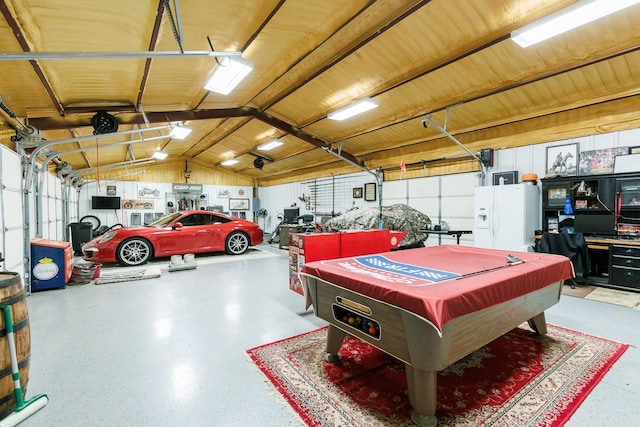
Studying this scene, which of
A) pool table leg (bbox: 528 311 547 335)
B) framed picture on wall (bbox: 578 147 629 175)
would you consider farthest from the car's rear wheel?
framed picture on wall (bbox: 578 147 629 175)

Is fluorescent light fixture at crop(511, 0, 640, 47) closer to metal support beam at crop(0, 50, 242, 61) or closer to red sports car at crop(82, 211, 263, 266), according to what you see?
metal support beam at crop(0, 50, 242, 61)

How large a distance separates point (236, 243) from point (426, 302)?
22.1 feet

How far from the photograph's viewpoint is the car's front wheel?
591 cm

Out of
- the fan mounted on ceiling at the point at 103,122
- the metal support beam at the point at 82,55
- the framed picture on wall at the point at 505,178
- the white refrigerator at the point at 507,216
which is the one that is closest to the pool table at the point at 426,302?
the metal support beam at the point at 82,55

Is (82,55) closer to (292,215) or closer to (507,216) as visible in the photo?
(507,216)

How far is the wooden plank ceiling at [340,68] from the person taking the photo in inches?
116

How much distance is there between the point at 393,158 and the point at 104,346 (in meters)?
7.64

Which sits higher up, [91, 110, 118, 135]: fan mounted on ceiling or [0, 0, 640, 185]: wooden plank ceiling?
[0, 0, 640, 185]: wooden plank ceiling

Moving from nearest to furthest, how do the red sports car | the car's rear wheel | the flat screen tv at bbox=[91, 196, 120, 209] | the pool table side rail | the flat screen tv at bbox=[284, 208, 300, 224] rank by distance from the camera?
1. the pool table side rail
2. the red sports car
3. the car's rear wheel
4. the flat screen tv at bbox=[284, 208, 300, 224]
5. the flat screen tv at bbox=[91, 196, 120, 209]

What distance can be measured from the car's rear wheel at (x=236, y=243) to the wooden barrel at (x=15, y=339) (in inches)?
223

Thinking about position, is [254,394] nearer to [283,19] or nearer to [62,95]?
[283,19]

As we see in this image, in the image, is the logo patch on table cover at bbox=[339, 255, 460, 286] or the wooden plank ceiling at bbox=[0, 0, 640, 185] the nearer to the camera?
the logo patch on table cover at bbox=[339, 255, 460, 286]

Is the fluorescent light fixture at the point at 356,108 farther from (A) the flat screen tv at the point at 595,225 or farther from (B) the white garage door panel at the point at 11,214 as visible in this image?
(B) the white garage door panel at the point at 11,214

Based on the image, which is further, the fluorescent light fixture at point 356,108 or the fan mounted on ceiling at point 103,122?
the fluorescent light fixture at point 356,108
